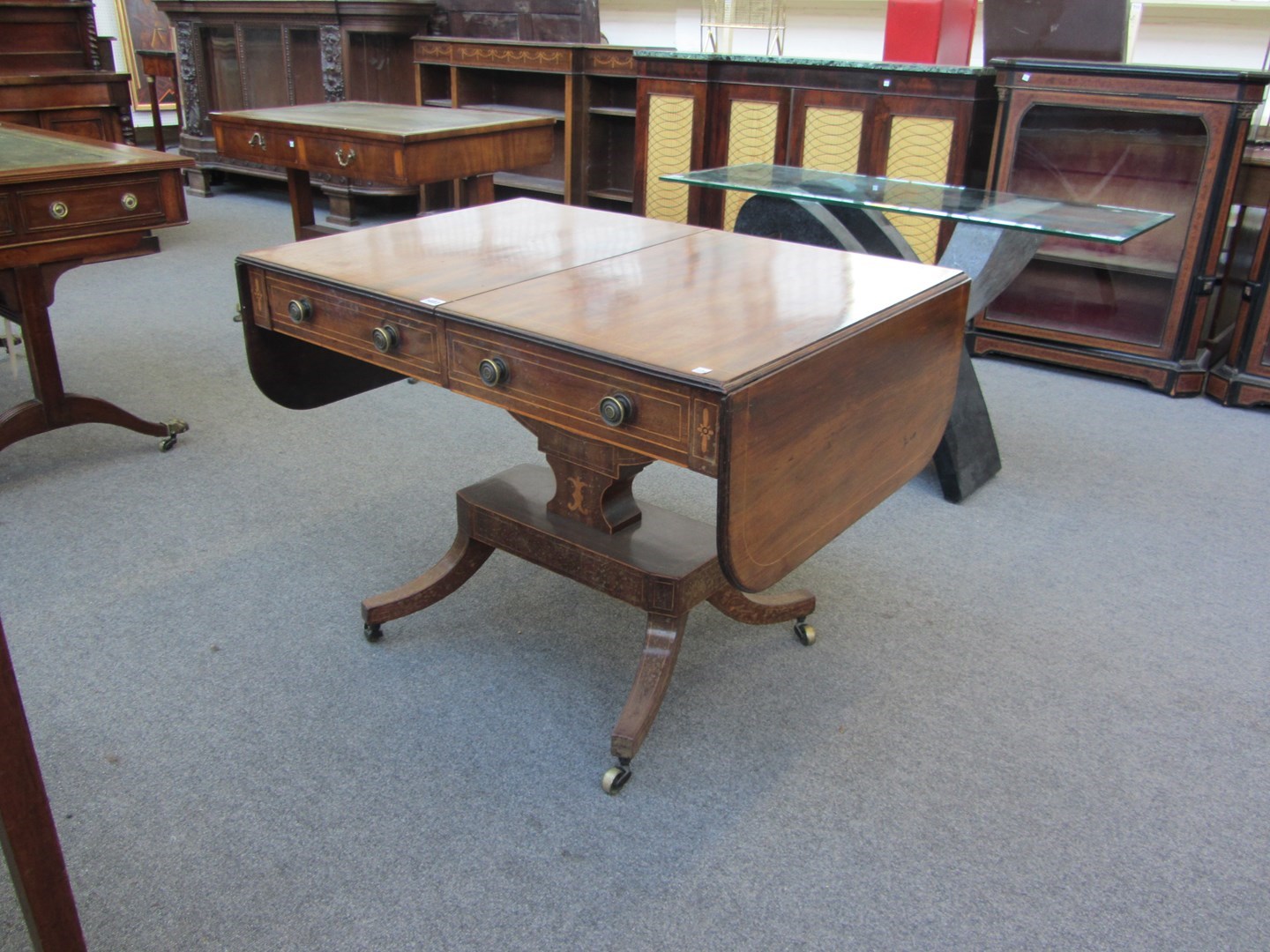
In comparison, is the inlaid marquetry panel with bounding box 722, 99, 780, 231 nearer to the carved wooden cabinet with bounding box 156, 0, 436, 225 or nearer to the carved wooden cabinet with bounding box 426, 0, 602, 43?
the carved wooden cabinet with bounding box 426, 0, 602, 43

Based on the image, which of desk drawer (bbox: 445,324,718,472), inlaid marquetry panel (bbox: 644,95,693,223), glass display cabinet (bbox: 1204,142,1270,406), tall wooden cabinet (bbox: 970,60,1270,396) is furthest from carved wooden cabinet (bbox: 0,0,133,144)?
glass display cabinet (bbox: 1204,142,1270,406)

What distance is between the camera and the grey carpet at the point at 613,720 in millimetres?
1420

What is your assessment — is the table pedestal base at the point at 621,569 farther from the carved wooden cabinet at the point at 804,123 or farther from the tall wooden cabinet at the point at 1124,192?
the carved wooden cabinet at the point at 804,123

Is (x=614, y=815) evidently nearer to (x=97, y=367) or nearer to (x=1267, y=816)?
(x=1267, y=816)

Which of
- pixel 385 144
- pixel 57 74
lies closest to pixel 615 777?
pixel 385 144

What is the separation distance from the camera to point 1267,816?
5.30 ft

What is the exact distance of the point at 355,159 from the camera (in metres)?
3.25

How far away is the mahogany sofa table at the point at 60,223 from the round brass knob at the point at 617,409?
165 cm

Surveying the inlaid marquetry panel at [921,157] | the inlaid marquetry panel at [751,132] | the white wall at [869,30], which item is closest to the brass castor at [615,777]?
the inlaid marquetry panel at [921,157]

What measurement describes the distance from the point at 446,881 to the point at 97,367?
8.81ft

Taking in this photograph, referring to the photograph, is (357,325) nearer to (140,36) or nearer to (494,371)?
(494,371)

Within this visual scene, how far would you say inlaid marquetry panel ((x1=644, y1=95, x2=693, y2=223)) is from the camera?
14.3ft

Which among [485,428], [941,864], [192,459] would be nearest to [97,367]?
[192,459]

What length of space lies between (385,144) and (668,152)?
5.38 ft
